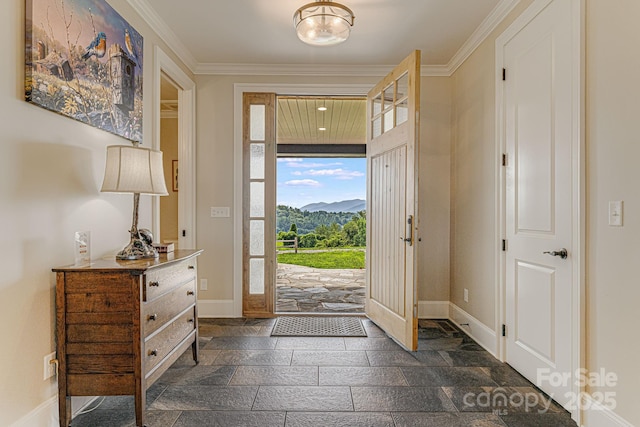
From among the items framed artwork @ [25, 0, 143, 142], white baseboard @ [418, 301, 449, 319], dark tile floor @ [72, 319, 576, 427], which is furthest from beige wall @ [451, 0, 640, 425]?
framed artwork @ [25, 0, 143, 142]

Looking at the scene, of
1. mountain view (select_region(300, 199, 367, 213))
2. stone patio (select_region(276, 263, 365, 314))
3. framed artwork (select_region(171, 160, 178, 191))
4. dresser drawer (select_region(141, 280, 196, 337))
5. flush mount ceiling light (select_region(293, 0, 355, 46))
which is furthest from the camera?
mountain view (select_region(300, 199, 367, 213))

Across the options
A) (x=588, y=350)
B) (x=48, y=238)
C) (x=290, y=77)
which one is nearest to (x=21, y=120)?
(x=48, y=238)

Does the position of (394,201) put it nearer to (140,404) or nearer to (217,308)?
(217,308)

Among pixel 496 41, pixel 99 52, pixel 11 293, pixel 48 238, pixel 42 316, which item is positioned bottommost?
pixel 42 316

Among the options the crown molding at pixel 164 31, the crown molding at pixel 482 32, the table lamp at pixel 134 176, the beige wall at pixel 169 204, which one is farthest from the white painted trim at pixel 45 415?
the crown molding at pixel 482 32

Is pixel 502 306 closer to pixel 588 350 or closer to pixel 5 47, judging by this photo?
pixel 588 350

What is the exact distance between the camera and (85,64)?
1.97 meters

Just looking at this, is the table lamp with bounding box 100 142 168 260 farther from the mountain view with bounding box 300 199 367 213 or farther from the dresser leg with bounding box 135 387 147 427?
the mountain view with bounding box 300 199 367 213

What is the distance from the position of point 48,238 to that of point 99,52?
1168 mm

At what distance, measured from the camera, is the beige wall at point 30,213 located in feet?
5.02

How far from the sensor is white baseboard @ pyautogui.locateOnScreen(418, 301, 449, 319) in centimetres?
375

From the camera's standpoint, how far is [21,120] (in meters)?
1.60

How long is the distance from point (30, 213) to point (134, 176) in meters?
0.51

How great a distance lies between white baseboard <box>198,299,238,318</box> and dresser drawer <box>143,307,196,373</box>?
1.21m
